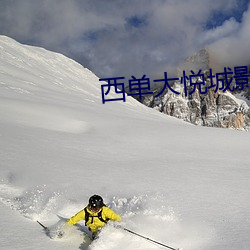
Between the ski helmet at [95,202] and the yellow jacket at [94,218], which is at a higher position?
the ski helmet at [95,202]

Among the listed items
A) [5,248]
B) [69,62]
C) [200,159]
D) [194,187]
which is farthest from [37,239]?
[69,62]

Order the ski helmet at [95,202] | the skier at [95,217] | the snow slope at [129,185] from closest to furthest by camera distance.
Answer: the snow slope at [129,185]
the ski helmet at [95,202]
the skier at [95,217]

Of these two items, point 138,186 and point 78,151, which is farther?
point 78,151

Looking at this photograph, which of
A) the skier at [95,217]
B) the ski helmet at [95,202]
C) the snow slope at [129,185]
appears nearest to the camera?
the snow slope at [129,185]

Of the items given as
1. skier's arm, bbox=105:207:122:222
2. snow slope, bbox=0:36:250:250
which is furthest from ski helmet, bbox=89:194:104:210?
snow slope, bbox=0:36:250:250

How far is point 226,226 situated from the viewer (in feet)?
18.2

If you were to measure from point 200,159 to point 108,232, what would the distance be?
620 centimetres

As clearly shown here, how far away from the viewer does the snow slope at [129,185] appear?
212 inches

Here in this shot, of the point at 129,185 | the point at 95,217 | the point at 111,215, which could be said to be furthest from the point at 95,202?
the point at 129,185

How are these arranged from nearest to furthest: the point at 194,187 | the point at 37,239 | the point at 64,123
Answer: the point at 37,239 → the point at 194,187 → the point at 64,123

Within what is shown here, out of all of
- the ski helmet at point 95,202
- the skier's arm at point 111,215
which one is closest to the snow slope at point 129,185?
the skier's arm at point 111,215

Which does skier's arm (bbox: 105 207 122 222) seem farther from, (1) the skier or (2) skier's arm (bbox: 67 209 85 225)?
(2) skier's arm (bbox: 67 209 85 225)

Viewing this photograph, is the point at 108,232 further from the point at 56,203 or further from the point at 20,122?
the point at 20,122

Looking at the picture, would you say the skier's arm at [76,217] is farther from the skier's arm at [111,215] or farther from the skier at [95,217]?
the skier's arm at [111,215]
